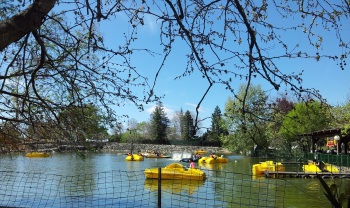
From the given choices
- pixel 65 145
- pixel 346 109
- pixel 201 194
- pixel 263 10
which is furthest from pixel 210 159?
pixel 263 10

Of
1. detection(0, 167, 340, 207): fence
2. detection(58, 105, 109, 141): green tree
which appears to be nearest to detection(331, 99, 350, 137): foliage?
detection(0, 167, 340, 207): fence

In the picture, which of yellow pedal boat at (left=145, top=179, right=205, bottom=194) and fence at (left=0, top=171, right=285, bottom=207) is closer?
fence at (left=0, top=171, right=285, bottom=207)

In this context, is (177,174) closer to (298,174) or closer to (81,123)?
(298,174)

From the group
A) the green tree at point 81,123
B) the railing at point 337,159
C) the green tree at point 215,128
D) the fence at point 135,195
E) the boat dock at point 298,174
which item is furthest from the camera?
the railing at point 337,159

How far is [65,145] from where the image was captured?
7953 millimetres

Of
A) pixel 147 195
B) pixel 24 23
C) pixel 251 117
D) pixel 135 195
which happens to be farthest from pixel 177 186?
pixel 251 117

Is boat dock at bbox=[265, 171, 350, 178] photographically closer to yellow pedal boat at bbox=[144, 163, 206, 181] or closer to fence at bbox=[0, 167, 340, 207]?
fence at bbox=[0, 167, 340, 207]

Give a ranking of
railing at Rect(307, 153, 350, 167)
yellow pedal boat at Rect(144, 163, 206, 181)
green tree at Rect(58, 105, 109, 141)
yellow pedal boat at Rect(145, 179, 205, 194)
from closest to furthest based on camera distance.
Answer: green tree at Rect(58, 105, 109, 141), yellow pedal boat at Rect(145, 179, 205, 194), yellow pedal boat at Rect(144, 163, 206, 181), railing at Rect(307, 153, 350, 167)

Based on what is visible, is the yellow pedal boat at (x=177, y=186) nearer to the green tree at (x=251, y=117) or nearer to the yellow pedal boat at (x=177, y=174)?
the yellow pedal boat at (x=177, y=174)

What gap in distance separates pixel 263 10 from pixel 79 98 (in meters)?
3.12

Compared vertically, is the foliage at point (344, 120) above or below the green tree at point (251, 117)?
above

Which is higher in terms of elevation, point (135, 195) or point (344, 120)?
point (344, 120)

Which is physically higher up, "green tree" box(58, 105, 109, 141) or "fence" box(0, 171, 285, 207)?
"green tree" box(58, 105, 109, 141)

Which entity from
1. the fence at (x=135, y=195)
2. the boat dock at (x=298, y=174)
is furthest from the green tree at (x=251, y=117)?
the boat dock at (x=298, y=174)
